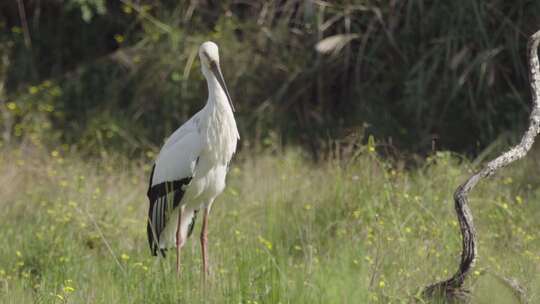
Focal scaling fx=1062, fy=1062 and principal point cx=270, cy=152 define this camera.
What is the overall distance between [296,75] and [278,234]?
107 inches

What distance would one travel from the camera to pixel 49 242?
18.7ft

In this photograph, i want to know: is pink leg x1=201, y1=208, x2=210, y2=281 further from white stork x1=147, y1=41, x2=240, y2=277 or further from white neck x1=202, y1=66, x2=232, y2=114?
white neck x1=202, y1=66, x2=232, y2=114

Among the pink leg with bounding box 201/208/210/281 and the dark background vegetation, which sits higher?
the dark background vegetation

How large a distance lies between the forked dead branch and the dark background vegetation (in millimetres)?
3023

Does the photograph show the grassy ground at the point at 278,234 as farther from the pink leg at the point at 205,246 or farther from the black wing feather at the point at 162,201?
the black wing feather at the point at 162,201

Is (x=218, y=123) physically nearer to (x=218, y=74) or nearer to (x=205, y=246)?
(x=218, y=74)

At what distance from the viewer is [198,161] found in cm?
563

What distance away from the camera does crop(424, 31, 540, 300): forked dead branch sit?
4.40 metres

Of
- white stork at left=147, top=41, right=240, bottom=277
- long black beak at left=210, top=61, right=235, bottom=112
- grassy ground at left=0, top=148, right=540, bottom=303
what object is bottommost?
grassy ground at left=0, top=148, right=540, bottom=303

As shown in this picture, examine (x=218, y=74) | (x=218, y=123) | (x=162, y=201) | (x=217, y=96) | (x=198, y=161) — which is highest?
(x=218, y=74)

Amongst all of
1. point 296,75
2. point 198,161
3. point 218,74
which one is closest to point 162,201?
point 198,161

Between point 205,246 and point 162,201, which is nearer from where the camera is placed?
point 205,246

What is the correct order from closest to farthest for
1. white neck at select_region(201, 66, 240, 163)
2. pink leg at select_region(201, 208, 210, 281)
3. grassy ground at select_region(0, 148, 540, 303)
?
grassy ground at select_region(0, 148, 540, 303), pink leg at select_region(201, 208, 210, 281), white neck at select_region(201, 66, 240, 163)

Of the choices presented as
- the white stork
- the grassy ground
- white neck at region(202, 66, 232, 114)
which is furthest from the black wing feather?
white neck at region(202, 66, 232, 114)
